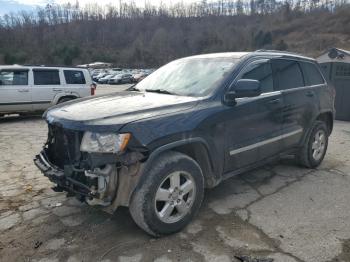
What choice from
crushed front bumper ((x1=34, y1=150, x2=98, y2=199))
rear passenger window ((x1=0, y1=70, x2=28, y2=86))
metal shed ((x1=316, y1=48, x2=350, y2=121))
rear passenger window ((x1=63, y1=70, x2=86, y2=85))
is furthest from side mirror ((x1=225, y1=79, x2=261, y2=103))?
rear passenger window ((x1=63, y1=70, x2=86, y2=85))

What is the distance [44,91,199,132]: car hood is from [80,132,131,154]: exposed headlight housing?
0.20 ft

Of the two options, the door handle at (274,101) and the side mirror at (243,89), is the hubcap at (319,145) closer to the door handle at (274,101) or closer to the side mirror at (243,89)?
the door handle at (274,101)

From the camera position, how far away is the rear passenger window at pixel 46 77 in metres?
11.3

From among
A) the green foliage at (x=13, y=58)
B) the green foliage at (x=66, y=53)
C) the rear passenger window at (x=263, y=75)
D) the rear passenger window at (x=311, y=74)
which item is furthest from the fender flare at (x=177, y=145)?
the green foliage at (x=66, y=53)

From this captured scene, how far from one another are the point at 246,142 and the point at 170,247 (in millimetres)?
1539

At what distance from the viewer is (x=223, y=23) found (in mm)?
122750

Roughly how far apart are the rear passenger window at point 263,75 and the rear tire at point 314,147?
129 cm

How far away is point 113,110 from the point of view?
11.5 feet

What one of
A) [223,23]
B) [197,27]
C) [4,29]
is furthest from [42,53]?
[223,23]

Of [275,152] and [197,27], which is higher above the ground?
[197,27]

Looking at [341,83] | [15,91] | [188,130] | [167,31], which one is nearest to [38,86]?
[15,91]

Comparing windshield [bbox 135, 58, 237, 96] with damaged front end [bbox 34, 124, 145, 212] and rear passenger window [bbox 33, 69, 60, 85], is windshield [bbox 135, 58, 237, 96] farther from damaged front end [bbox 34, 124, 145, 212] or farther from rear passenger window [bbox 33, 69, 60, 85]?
rear passenger window [bbox 33, 69, 60, 85]

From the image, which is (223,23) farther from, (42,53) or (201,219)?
(201,219)

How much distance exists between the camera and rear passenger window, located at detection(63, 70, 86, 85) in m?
11.8
